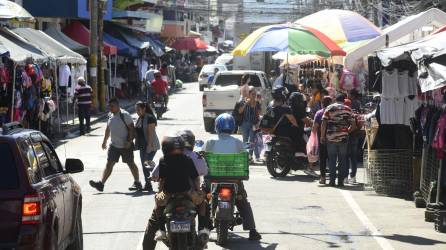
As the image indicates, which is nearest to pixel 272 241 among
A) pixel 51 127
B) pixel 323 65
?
pixel 51 127

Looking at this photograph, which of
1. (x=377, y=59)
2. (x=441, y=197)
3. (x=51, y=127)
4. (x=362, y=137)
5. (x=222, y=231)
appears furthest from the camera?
(x=51, y=127)

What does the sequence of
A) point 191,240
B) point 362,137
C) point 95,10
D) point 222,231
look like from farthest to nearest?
point 95,10 < point 362,137 < point 222,231 < point 191,240

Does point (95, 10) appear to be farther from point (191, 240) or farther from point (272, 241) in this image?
point (191, 240)

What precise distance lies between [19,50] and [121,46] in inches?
950

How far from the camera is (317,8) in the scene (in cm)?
7550

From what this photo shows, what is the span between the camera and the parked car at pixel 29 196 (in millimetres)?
7137

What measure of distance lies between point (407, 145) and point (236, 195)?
565 cm

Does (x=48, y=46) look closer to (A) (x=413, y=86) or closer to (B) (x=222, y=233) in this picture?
(A) (x=413, y=86)

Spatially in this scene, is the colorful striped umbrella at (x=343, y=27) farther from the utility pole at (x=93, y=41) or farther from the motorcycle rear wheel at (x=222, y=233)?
the motorcycle rear wheel at (x=222, y=233)

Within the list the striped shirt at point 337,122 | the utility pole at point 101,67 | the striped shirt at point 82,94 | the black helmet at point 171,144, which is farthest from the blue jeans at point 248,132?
the utility pole at point 101,67

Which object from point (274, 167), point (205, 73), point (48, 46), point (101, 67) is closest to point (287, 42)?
point (274, 167)

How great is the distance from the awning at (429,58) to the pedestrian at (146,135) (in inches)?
171

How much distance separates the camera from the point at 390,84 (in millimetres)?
15977

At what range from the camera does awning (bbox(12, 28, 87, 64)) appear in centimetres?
2571
